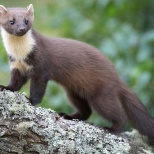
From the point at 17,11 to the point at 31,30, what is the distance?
0.25 m

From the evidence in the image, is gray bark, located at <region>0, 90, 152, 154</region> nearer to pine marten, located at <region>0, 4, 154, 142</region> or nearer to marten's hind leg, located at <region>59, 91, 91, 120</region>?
pine marten, located at <region>0, 4, 154, 142</region>

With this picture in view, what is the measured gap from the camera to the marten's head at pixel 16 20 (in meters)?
5.06

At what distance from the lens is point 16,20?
16.8 ft

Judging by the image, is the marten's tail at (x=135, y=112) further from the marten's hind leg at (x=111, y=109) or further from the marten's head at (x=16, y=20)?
the marten's head at (x=16, y=20)

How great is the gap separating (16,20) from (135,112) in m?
1.53

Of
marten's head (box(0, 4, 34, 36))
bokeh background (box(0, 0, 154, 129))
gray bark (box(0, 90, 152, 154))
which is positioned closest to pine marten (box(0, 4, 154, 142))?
marten's head (box(0, 4, 34, 36))

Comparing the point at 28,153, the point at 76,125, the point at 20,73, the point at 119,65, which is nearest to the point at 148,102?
the point at 119,65

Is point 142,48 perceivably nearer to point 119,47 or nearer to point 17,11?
point 119,47

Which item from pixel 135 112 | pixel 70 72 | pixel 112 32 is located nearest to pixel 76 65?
pixel 70 72

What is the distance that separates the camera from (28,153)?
13.2 feet

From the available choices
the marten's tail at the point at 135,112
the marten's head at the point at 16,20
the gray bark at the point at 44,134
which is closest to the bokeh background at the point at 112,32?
the marten's tail at the point at 135,112

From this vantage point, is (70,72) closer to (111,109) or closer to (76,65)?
(76,65)

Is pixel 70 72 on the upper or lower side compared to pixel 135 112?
upper

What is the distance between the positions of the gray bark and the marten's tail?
782mm
